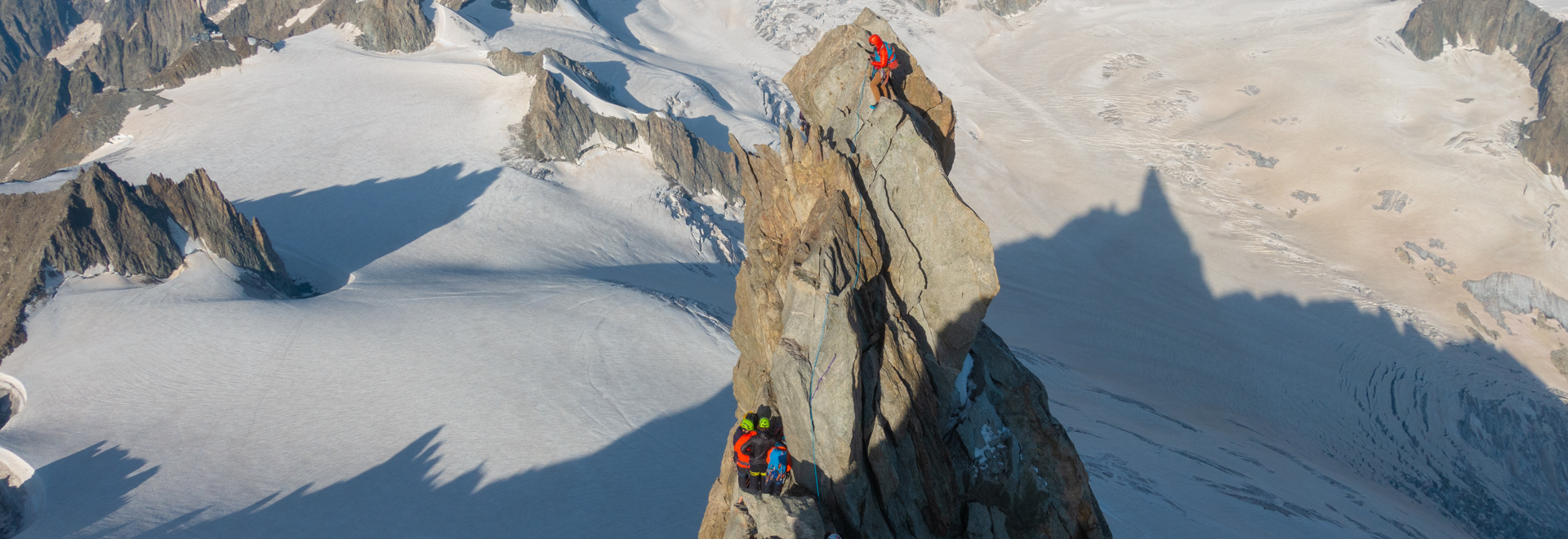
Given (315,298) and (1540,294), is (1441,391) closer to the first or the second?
(1540,294)

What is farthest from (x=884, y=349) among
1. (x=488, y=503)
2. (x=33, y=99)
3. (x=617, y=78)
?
(x=33, y=99)

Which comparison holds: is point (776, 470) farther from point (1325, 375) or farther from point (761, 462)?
point (1325, 375)

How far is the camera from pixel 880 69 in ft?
39.7

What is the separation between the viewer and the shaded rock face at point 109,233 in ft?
80.3

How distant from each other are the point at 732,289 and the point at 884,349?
28.0 metres

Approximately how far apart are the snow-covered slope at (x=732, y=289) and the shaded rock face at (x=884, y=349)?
8553mm

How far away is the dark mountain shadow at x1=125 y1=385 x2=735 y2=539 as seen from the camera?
16.7m

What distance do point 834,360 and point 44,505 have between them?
18.6 meters

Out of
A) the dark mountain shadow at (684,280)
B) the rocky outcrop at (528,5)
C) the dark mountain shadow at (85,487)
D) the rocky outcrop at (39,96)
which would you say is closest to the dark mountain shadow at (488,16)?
the rocky outcrop at (528,5)

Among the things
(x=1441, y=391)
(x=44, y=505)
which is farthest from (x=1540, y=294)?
(x=44, y=505)

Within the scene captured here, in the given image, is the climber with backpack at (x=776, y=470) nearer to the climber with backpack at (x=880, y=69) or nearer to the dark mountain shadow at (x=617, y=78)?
the climber with backpack at (x=880, y=69)

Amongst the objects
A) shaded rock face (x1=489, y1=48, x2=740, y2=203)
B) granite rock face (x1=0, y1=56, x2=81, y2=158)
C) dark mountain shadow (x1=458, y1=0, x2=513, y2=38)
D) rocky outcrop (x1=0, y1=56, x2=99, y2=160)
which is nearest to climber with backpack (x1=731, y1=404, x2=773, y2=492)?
shaded rock face (x1=489, y1=48, x2=740, y2=203)

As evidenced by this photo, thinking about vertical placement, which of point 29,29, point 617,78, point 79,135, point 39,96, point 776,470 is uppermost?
point 29,29

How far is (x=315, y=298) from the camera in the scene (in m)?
27.0
